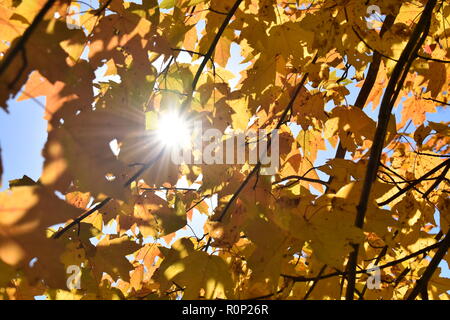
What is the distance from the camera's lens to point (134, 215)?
76.7 inches

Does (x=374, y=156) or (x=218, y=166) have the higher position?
(x=218, y=166)

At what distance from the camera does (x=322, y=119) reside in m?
2.23

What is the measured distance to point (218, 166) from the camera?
197 cm

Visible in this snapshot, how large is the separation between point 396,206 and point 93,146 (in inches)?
62.7

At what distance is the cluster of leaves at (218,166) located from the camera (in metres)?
1.05

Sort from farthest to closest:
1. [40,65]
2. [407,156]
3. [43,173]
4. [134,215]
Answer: [407,156] → [134,215] → [40,65] → [43,173]

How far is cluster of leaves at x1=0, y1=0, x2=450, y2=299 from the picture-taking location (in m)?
1.05

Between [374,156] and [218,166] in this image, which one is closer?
[374,156]

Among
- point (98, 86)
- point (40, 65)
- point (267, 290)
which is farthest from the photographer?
point (98, 86)
